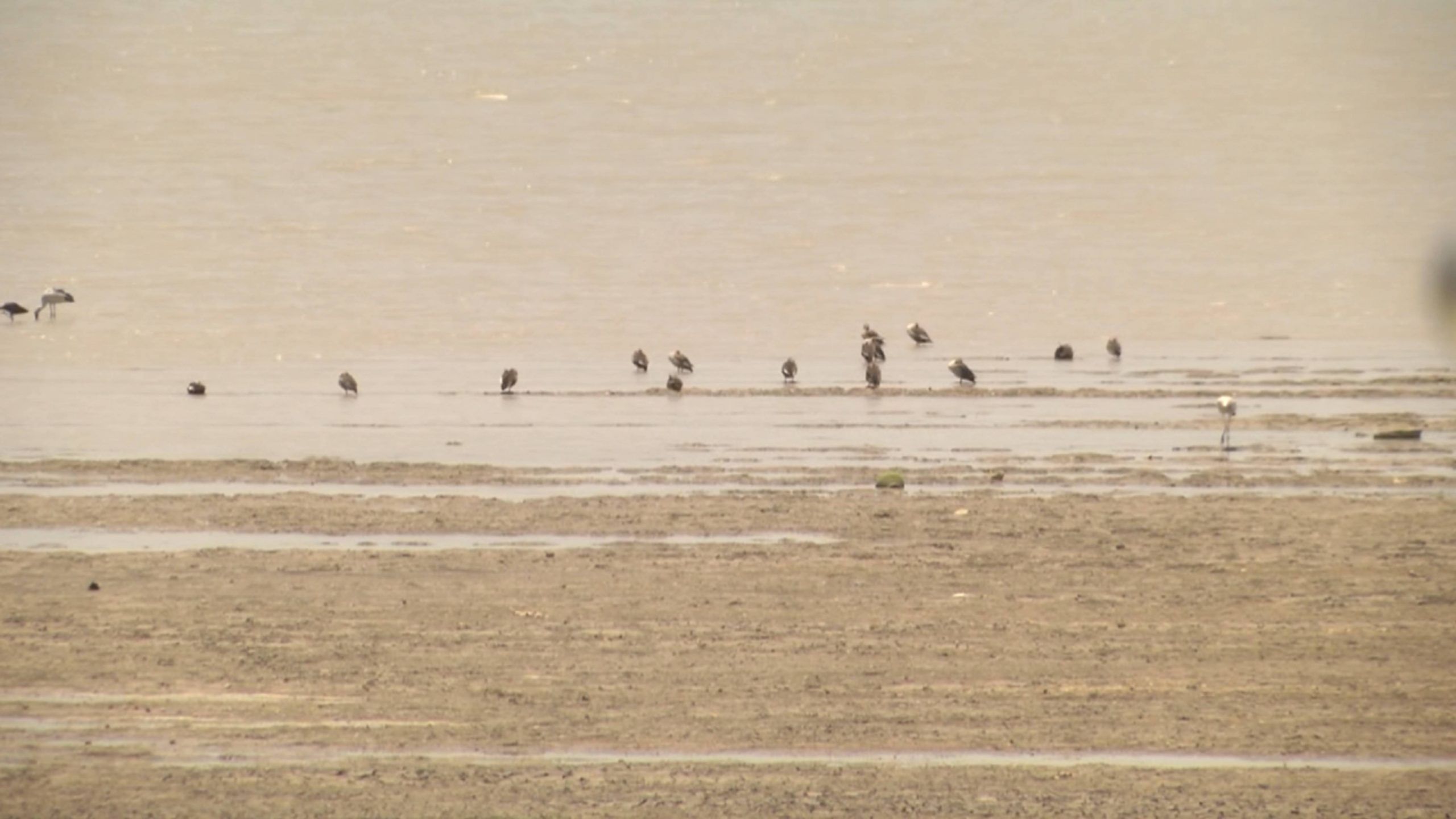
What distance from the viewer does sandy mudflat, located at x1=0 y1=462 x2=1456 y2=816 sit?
11883 millimetres

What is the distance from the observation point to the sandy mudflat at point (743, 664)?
1188cm

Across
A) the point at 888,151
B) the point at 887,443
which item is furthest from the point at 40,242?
the point at 887,443

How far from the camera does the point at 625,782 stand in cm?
1198

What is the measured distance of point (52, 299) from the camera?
54.5 m

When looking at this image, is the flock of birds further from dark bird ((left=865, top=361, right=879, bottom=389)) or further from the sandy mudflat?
the sandy mudflat

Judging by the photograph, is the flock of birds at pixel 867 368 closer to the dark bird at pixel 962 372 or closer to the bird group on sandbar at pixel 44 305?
the dark bird at pixel 962 372

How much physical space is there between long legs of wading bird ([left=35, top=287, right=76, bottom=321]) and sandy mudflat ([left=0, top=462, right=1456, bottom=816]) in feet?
115

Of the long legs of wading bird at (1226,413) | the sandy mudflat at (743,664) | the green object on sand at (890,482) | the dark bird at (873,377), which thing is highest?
the dark bird at (873,377)

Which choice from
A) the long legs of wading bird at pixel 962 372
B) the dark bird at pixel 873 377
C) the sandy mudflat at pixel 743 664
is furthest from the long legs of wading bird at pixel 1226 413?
the dark bird at pixel 873 377

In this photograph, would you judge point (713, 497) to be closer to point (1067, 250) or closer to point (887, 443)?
point (887, 443)

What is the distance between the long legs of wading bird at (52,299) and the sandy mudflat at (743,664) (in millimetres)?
34924

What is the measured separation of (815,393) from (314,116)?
273 feet

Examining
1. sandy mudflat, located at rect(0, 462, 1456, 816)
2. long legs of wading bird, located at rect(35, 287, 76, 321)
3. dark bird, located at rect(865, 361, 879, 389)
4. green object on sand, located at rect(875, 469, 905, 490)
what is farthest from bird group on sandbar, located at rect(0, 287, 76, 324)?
green object on sand, located at rect(875, 469, 905, 490)

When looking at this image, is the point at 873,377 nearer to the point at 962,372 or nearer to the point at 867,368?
the point at 962,372
